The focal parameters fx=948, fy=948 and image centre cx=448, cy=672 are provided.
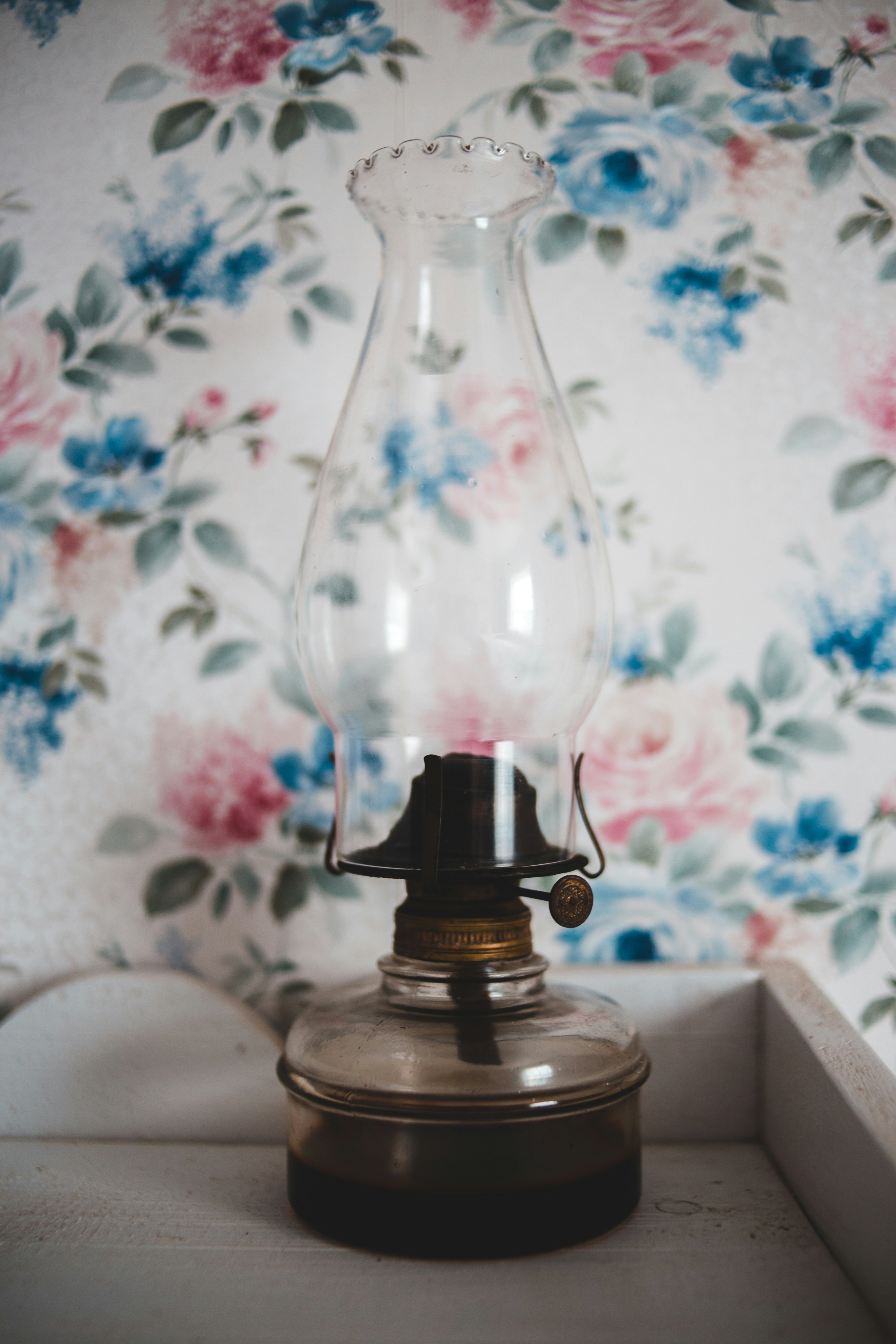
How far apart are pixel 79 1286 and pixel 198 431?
58 cm

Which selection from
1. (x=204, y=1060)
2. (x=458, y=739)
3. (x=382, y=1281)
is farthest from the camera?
(x=204, y=1060)

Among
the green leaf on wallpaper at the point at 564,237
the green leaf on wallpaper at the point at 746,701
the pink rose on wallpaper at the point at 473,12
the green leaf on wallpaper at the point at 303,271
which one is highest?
the pink rose on wallpaper at the point at 473,12

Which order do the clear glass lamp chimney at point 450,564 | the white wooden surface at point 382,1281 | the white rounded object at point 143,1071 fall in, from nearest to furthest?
the white wooden surface at point 382,1281 → the clear glass lamp chimney at point 450,564 → the white rounded object at point 143,1071

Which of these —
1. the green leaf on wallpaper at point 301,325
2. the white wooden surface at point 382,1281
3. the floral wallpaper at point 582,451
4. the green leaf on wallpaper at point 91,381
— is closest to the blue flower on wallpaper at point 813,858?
the floral wallpaper at point 582,451

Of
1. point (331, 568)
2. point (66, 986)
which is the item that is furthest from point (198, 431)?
point (66, 986)

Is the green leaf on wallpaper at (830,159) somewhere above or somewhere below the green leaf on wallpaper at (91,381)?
above

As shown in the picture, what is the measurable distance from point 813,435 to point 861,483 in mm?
53

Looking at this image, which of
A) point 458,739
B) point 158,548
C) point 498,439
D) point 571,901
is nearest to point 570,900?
point 571,901

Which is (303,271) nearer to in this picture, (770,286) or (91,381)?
(91,381)

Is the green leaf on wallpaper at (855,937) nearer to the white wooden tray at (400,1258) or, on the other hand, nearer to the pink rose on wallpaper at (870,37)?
the white wooden tray at (400,1258)

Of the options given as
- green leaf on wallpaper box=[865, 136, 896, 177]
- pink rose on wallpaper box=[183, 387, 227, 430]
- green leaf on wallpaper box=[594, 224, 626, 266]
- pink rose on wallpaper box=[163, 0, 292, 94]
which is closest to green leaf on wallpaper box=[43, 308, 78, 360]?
pink rose on wallpaper box=[183, 387, 227, 430]

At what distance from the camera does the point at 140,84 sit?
78 cm

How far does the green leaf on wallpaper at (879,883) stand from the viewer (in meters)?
0.75

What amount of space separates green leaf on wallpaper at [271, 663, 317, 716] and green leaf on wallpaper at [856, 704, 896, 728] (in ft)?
1.42
